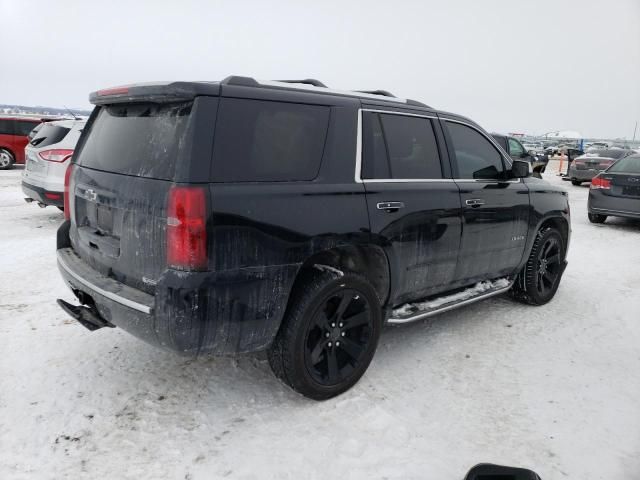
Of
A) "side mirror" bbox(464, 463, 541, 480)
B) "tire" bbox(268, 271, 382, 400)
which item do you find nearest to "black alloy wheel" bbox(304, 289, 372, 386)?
"tire" bbox(268, 271, 382, 400)

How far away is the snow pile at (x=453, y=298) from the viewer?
3.73 metres

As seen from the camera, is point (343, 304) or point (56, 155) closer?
point (343, 304)

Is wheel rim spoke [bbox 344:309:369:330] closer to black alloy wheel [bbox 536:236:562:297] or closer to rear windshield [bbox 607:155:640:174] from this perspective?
black alloy wheel [bbox 536:236:562:297]

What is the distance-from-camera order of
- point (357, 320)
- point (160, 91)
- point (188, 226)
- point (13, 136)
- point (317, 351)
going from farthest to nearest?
point (13, 136), point (357, 320), point (317, 351), point (160, 91), point (188, 226)

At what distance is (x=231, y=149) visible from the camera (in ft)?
8.67

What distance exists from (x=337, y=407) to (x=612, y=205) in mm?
9129

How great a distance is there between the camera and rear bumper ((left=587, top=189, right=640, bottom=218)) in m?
9.77

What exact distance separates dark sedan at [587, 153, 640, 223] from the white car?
9742 millimetres

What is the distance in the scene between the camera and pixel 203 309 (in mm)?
2545

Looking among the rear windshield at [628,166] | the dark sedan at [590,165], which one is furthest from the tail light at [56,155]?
the dark sedan at [590,165]

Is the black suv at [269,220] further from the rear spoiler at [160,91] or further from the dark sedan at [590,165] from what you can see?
the dark sedan at [590,165]

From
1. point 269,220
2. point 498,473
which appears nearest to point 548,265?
point 498,473

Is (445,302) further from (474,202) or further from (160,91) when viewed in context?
(160,91)

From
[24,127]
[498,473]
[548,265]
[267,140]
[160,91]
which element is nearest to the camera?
[498,473]
